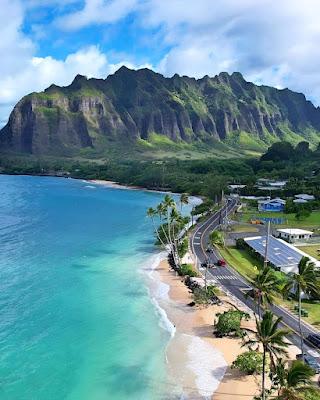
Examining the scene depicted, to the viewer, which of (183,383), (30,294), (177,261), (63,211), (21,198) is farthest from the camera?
(21,198)

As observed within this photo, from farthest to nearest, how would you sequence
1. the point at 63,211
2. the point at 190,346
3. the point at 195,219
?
the point at 63,211 → the point at 195,219 → the point at 190,346

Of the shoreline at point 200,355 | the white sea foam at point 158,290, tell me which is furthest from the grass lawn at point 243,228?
the shoreline at point 200,355

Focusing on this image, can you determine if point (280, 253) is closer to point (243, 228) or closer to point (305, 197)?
point (243, 228)

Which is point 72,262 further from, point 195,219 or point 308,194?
point 308,194

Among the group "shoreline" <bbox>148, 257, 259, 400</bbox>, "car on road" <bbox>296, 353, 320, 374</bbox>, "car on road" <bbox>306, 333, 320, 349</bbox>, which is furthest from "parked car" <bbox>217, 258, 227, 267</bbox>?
"car on road" <bbox>296, 353, 320, 374</bbox>

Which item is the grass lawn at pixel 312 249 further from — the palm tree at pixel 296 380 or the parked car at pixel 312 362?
the palm tree at pixel 296 380

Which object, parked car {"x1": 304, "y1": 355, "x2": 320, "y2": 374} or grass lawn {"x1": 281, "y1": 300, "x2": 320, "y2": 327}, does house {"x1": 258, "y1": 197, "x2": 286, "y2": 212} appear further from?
parked car {"x1": 304, "y1": 355, "x2": 320, "y2": 374}

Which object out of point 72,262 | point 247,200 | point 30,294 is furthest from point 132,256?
point 247,200
